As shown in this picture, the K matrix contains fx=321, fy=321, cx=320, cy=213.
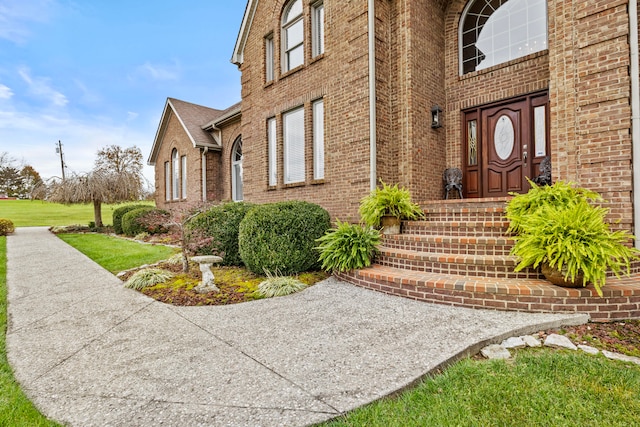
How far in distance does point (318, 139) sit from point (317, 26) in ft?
9.45

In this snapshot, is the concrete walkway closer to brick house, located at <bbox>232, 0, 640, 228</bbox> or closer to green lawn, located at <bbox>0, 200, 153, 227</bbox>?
brick house, located at <bbox>232, 0, 640, 228</bbox>

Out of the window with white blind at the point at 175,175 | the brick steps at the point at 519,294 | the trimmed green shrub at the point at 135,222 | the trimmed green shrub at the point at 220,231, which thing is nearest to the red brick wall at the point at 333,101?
the trimmed green shrub at the point at 220,231

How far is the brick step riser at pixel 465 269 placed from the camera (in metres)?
4.00

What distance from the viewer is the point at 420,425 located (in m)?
1.88

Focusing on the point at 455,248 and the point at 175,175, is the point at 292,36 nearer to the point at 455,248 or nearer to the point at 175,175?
the point at 455,248

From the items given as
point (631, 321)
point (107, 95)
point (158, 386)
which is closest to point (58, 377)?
point (158, 386)

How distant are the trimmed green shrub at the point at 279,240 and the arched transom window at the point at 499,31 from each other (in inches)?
199

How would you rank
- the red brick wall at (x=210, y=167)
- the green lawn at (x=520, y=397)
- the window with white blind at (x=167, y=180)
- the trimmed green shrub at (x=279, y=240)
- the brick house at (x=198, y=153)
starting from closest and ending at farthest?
1. the green lawn at (x=520, y=397)
2. the trimmed green shrub at (x=279, y=240)
3. the brick house at (x=198, y=153)
4. the red brick wall at (x=210, y=167)
5. the window with white blind at (x=167, y=180)

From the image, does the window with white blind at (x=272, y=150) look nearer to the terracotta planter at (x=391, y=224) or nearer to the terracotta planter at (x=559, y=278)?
the terracotta planter at (x=391, y=224)

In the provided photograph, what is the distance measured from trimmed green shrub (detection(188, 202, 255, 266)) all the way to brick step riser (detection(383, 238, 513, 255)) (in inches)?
135

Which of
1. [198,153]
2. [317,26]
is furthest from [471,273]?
[198,153]

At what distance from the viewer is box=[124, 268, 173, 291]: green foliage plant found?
542 cm

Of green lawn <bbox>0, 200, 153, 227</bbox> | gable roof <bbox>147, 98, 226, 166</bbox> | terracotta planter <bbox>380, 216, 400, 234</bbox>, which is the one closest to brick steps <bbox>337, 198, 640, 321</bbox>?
terracotta planter <bbox>380, 216, 400, 234</bbox>

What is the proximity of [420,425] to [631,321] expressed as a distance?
296 cm
